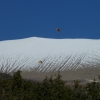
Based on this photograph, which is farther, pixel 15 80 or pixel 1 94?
pixel 15 80

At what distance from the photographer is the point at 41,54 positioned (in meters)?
91.1

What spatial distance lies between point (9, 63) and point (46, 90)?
74.3 m

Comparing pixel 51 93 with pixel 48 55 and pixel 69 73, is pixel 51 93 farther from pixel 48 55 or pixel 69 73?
pixel 48 55

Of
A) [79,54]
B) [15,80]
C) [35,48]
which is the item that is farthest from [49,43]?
[15,80]

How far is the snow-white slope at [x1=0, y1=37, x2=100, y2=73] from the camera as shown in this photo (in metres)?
84.0

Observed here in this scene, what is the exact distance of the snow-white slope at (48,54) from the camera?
276 ft

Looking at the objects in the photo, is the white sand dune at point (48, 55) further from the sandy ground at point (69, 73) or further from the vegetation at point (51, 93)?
the vegetation at point (51, 93)

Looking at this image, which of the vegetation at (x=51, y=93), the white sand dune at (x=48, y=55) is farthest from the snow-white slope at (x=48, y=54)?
the vegetation at (x=51, y=93)

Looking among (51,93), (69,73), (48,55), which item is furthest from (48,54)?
(51,93)

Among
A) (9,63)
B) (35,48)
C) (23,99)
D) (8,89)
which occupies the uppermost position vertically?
(35,48)

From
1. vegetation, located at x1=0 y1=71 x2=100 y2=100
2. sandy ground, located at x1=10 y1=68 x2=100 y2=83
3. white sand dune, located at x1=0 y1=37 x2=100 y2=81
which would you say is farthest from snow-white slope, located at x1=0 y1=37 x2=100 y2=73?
vegetation, located at x1=0 y1=71 x2=100 y2=100

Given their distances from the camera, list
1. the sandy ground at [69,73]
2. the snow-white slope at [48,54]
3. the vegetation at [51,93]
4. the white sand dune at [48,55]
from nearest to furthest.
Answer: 1. the vegetation at [51,93]
2. the sandy ground at [69,73]
3. the white sand dune at [48,55]
4. the snow-white slope at [48,54]

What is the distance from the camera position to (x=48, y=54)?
9025cm

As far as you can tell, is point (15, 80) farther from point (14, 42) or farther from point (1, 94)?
point (14, 42)
